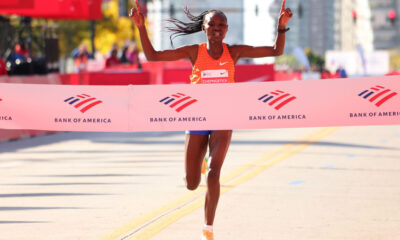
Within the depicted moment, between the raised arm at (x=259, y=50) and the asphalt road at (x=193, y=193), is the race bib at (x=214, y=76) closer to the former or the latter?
the raised arm at (x=259, y=50)

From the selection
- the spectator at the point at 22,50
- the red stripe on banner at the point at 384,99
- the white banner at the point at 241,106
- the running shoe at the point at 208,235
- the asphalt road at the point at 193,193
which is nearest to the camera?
the running shoe at the point at 208,235

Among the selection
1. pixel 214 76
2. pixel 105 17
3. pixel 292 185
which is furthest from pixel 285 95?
pixel 105 17

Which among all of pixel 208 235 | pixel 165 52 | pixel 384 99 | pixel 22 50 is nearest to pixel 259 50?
pixel 165 52

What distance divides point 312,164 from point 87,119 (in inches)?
286

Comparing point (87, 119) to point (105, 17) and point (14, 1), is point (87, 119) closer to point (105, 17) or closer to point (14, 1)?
point (14, 1)

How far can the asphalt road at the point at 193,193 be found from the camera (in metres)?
9.07

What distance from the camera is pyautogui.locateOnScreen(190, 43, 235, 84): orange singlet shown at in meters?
8.42

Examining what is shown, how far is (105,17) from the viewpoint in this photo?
7238cm

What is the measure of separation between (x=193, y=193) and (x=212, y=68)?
361 centimetres

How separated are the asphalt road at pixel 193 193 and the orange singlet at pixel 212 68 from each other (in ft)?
4.31

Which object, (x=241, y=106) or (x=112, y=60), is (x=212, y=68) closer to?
(x=241, y=106)

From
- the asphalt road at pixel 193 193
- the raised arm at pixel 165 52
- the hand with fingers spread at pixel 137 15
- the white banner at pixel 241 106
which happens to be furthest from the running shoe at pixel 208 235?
the hand with fingers spread at pixel 137 15

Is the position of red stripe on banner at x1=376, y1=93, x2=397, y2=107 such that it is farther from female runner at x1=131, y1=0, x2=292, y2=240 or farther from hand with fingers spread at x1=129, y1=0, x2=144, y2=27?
hand with fingers spread at x1=129, y1=0, x2=144, y2=27

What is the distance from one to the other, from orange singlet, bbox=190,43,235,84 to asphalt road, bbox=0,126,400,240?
131cm
